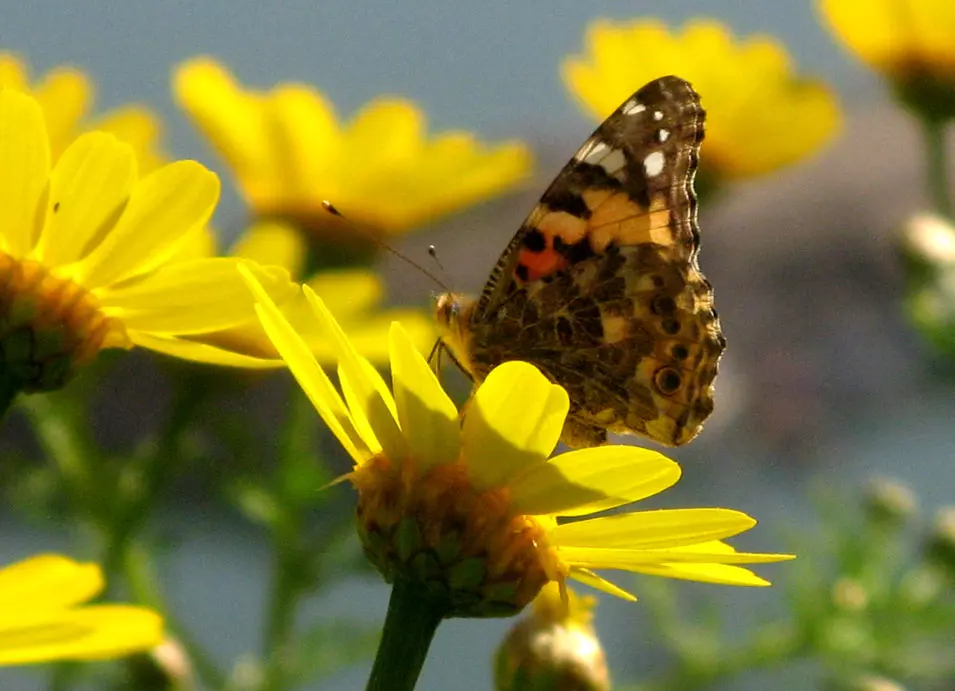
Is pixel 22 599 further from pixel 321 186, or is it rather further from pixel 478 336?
pixel 321 186

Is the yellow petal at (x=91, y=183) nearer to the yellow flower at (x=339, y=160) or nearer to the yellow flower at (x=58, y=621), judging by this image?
the yellow flower at (x=58, y=621)

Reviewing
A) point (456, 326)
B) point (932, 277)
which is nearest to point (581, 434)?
point (456, 326)

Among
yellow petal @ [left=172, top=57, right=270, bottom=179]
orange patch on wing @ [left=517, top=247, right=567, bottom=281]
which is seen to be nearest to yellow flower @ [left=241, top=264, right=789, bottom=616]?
orange patch on wing @ [left=517, top=247, right=567, bottom=281]

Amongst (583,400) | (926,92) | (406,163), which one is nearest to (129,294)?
(583,400)

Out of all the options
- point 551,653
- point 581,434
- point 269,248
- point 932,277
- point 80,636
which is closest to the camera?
point 80,636

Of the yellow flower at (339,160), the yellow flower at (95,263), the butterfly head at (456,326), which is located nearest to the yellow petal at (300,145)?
the yellow flower at (339,160)

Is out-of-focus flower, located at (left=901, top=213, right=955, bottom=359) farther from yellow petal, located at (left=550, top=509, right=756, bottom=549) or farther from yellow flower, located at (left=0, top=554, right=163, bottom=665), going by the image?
yellow flower, located at (left=0, top=554, right=163, bottom=665)

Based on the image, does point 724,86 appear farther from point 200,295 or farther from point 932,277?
point 200,295
